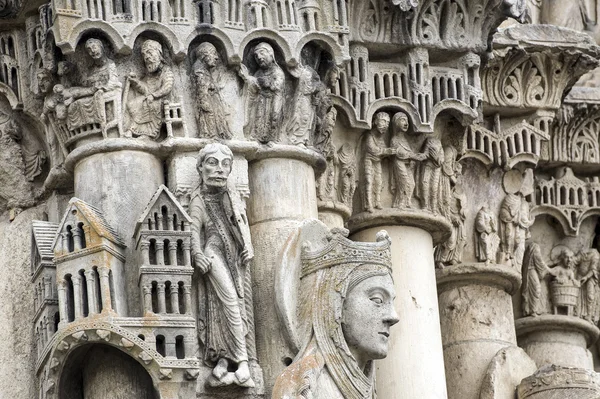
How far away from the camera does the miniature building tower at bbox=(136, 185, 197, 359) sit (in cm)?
1515

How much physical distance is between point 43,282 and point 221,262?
103cm

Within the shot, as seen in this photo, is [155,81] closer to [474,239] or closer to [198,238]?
[198,238]

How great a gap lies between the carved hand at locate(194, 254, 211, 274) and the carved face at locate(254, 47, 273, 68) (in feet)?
4.54

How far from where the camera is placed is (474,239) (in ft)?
62.5

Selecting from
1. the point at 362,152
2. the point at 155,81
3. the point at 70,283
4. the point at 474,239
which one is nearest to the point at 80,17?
the point at 155,81

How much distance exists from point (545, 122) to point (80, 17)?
477 centimetres

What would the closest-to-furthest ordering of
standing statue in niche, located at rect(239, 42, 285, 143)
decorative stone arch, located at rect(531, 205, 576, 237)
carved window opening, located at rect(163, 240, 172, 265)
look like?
carved window opening, located at rect(163, 240, 172, 265), standing statue in niche, located at rect(239, 42, 285, 143), decorative stone arch, located at rect(531, 205, 576, 237)

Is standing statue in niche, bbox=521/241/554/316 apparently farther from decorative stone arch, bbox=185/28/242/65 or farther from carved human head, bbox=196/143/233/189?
carved human head, bbox=196/143/233/189

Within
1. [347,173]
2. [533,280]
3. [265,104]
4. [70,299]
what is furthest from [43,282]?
[533,280]

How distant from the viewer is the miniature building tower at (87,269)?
15.2m

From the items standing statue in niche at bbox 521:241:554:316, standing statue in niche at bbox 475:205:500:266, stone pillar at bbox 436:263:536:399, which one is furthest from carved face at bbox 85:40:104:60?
standing statue in niche at bbox 521:241:554:316

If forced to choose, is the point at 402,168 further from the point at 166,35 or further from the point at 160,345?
the point at 160,345

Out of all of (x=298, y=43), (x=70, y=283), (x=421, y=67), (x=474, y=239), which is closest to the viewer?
(x=70, y=283)

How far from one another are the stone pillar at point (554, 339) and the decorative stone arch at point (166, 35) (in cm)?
500
